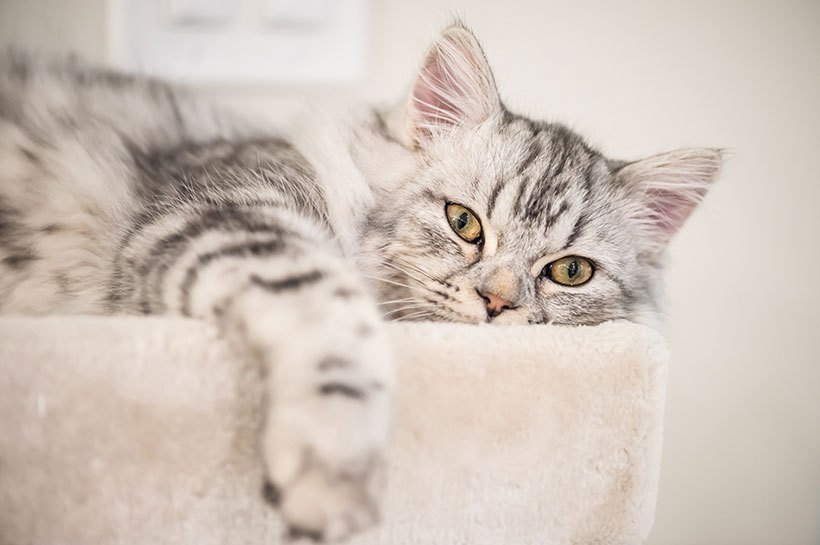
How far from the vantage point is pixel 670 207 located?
115cm

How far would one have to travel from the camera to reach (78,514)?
60 centimetres

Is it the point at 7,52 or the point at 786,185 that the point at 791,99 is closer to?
the point at 786,185

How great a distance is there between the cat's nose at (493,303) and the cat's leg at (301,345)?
28 cm

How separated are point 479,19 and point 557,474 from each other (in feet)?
4.91

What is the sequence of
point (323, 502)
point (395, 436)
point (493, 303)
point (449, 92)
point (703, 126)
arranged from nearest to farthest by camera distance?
point (323, 502) → point (395, 436) → point (493, 303) → point (449, 92) → point (703, 126)

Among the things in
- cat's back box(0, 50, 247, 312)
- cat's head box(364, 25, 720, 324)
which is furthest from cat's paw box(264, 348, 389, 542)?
cat's back box(0, 50, 247, 312)

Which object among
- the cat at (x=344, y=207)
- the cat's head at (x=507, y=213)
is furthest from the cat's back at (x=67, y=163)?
the cat's head at (x=507, y=213)

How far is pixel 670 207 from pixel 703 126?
2.46ft

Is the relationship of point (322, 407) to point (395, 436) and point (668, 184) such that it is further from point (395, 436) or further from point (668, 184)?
point (668, 184)

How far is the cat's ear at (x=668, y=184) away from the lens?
41.8 inches

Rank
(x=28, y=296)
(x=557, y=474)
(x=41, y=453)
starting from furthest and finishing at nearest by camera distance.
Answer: (x=28, y=296) → (x=557, y=474) → (x=41, y=453)

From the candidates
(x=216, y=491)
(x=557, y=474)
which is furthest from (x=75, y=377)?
(x=557, y=474)

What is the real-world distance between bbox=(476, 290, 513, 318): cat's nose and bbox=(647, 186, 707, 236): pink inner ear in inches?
18.7

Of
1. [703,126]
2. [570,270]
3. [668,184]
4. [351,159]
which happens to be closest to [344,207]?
[351,159]
